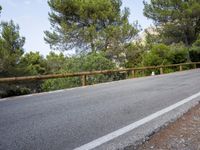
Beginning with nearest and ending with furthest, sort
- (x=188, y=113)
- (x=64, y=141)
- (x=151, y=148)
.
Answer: (x=151, y=148), (x=64, y=141), (x=188, y=113)

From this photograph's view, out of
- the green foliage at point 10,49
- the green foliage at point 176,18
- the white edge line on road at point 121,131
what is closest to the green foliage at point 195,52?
the green foliage at point 176,18

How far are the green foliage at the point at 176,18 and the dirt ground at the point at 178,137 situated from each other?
1311 inches

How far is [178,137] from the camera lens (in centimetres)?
430

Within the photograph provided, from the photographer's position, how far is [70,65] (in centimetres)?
2212

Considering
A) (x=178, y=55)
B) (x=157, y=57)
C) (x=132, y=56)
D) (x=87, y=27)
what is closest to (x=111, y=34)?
(x=87, y=27)

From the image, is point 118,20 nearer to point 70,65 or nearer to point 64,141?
point 70,65

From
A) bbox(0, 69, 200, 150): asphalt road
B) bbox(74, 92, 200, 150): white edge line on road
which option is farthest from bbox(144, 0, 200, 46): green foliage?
bbox(74, 92, 200, 150): white edge line on road

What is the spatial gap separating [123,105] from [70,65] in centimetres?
1541

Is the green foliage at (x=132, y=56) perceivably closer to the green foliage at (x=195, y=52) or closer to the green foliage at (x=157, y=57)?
the green foliage at (x=157, y=57)

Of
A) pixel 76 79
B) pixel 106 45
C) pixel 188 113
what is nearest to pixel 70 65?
pixel 76 79

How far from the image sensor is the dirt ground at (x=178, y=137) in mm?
3864

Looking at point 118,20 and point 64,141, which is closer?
point 64,141

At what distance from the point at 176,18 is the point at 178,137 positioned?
3598cm

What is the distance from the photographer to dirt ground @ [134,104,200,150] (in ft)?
12.7
